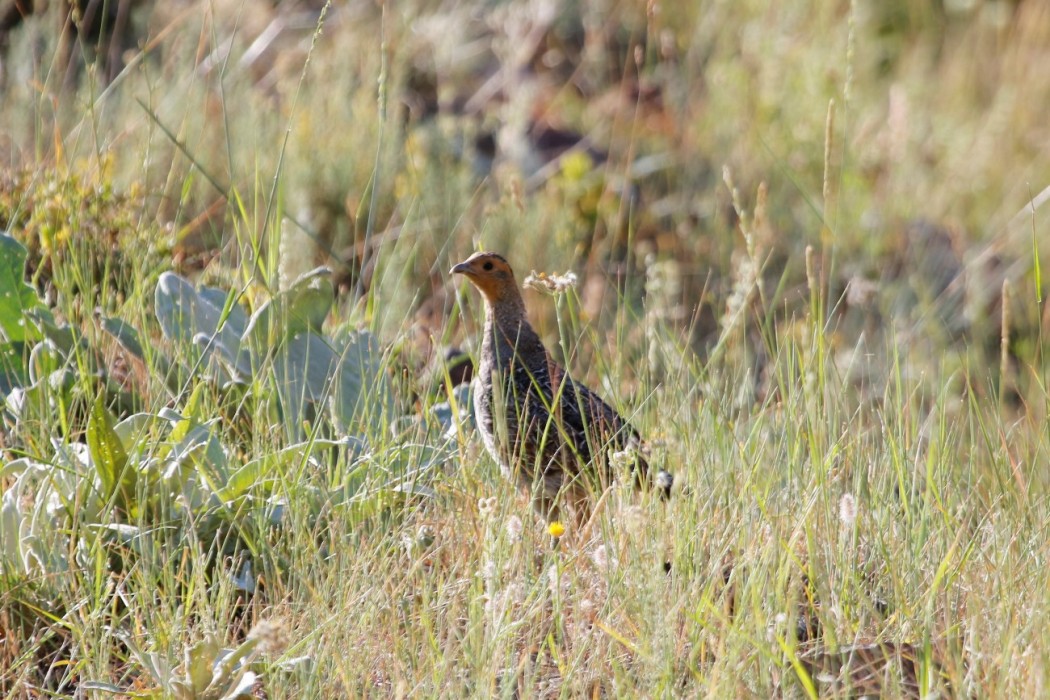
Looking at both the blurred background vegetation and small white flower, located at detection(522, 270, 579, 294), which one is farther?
the blurred background vegetation

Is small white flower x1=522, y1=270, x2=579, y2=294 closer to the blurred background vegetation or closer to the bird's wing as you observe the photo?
the bird's wing

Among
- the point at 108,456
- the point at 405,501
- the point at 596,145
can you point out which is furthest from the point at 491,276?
the point at 596,145

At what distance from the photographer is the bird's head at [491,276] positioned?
13.9 feet

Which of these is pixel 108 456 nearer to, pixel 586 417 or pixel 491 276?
pixel 586 417

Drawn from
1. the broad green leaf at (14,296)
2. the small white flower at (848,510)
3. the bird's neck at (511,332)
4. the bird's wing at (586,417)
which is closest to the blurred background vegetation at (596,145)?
the bird's neck at (511,332)

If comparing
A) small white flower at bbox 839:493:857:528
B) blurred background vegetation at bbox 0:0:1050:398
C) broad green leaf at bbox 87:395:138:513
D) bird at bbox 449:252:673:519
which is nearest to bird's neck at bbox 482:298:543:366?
bird at bbox 449:252:673:519

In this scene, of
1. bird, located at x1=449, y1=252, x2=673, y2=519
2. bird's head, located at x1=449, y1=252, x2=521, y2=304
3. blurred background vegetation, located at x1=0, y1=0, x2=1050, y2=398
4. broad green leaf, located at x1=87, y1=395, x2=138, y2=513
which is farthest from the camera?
blurred background vegetation, located at x1=0, y1=0, x2=1050, y2=398

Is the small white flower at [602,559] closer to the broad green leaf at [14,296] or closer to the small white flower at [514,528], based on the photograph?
the small white flower at [514,528]

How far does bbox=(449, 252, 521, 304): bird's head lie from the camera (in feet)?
13.9

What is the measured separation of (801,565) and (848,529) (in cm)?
14

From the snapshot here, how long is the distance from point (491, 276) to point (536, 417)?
0.60 metres

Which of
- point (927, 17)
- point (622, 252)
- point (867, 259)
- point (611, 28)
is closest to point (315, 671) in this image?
point (622, 252)

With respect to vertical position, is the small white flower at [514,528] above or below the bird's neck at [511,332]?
above

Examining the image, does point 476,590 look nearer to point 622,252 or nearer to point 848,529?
point 848,529
